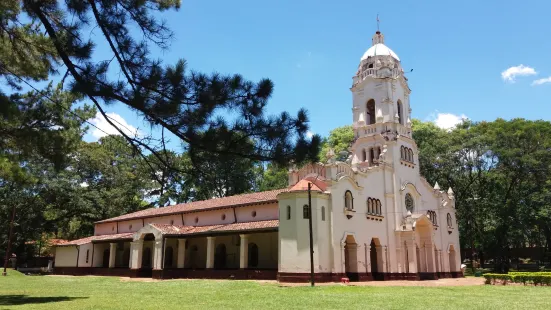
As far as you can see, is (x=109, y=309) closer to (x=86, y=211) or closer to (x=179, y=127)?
(x=179, y=127)

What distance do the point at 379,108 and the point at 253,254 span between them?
14515 millimetres

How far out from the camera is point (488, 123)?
1654 inches

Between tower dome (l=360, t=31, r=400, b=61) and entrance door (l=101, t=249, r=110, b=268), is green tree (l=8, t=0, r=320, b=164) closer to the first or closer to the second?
tower dome (l=360, t=31, r=400, b=61)

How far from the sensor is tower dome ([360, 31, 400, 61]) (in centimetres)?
3606

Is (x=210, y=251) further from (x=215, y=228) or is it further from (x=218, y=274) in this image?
(x=218, y=274)

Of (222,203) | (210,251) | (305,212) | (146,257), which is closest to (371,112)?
(305,212)

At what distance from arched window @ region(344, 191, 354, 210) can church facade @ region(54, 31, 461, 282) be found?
7 cm

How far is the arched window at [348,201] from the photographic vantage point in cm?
2878

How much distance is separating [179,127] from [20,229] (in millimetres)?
44105

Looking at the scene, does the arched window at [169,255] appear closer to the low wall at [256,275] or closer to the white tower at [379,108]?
the low wall at [256,275]

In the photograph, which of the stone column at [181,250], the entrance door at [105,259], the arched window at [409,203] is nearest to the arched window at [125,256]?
the entrance door at [105,259]

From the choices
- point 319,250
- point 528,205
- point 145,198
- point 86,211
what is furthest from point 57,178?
point 528,205

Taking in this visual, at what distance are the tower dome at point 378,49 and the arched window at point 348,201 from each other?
13.0m

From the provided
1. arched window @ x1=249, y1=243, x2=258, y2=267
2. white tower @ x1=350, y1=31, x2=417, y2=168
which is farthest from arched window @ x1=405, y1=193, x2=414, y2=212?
arched window @ x1=249, y1=243, x2=258, y2=267
